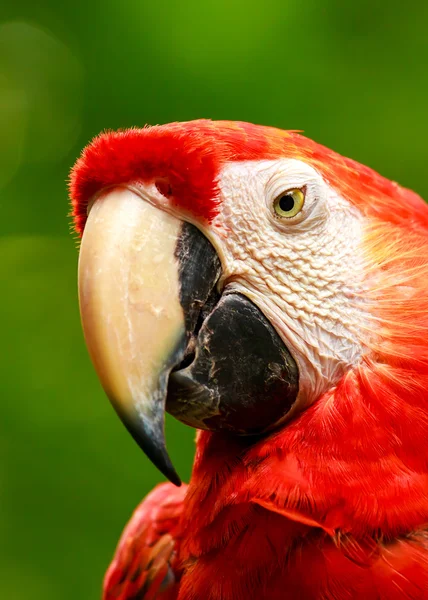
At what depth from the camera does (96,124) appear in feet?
6.80

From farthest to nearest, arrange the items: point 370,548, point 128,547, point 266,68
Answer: point 266,68, point 128,547, point 370,548

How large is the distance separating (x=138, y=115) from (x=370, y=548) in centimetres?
157

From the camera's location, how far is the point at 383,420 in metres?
0.77

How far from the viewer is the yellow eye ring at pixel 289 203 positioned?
83 centimetres

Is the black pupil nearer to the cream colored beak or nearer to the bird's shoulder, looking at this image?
the cream colored beak

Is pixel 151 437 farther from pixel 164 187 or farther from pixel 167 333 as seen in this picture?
pixel 164 187

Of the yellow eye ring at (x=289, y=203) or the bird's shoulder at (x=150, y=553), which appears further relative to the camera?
the bird's shoulder at (x=150, y=553)

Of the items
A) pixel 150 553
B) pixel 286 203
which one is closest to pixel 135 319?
pixel 286 203

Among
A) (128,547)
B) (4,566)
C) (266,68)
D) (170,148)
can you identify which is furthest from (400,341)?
→ (4,566)

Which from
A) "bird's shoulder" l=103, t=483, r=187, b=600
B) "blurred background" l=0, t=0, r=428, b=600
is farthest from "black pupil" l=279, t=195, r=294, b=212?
"blurred background" l=0, t=0, r=428, b=600

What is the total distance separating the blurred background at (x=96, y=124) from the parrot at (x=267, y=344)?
1236 mm

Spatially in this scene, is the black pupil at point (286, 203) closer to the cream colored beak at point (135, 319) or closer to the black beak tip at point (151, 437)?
the cream colored beak at point (135, 319)

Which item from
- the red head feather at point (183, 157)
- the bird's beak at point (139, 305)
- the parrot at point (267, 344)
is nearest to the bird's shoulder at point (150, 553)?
the parrot at point (267, 344)

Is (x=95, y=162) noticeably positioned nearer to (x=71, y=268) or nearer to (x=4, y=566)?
(x=71, y=268)
